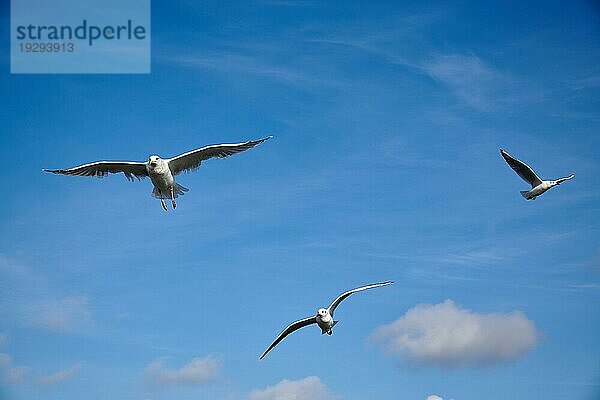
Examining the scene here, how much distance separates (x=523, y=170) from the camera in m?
18.3

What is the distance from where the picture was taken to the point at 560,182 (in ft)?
60.8

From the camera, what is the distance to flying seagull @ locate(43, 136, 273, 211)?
1719cm

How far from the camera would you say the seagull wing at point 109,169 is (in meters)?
17.5

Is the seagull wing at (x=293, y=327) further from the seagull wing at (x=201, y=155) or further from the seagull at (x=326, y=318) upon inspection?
the seagull wing at (x=201, y=155)

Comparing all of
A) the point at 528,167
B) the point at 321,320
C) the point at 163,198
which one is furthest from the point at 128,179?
the point at 528,167

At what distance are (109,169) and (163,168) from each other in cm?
119

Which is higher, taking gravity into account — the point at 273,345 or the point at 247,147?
the point at 247,147

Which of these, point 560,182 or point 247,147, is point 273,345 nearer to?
point 247,147

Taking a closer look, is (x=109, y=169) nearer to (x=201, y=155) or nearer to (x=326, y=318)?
(x=201, y=155)

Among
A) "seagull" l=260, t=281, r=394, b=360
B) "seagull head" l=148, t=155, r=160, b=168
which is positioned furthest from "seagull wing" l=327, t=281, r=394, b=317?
"seagull head" l=148, t=155, r=160, b=168

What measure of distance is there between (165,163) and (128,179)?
94cm

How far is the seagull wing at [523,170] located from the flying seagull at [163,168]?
4870mm

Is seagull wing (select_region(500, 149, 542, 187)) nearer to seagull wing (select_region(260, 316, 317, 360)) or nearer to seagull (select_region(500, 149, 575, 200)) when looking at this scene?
seagull (select_region(500, 149, 575, 200))

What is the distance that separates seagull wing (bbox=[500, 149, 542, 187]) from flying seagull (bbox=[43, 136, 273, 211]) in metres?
4.87
